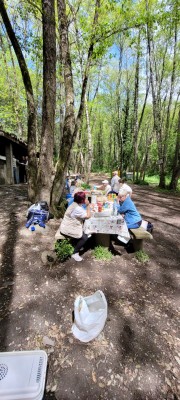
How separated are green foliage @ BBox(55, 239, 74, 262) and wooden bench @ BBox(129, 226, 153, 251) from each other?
1316mm

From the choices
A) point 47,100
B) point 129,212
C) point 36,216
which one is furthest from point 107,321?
point 47,100

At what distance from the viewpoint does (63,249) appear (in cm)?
377

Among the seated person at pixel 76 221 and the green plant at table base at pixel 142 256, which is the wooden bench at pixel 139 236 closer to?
the green plant at table base at pixel 142 256

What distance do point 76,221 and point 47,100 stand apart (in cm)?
357

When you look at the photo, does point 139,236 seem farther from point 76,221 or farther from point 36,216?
point 36,216

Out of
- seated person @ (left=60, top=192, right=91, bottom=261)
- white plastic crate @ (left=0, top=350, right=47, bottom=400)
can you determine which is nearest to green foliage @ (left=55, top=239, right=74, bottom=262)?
seated person @ (left=60, top=192, right=91, bottom=261)

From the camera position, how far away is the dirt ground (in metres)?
1.97

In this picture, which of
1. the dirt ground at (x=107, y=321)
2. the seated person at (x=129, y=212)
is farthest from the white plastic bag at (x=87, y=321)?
the seated person at (x=129, y=212)

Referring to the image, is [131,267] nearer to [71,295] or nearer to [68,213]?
[71,295]

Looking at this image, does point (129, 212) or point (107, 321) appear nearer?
point (107, 321)

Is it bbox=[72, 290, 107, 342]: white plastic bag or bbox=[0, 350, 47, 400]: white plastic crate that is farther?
bbox=[72, 290, 107, 342]: white plastic bag

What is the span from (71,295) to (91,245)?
1592 millimetres

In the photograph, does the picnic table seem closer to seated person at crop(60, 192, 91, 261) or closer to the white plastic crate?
seated person at crop(60, 192, 91, 261)

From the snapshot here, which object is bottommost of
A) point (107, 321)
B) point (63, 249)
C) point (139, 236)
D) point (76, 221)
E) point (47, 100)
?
point (107, 321)
